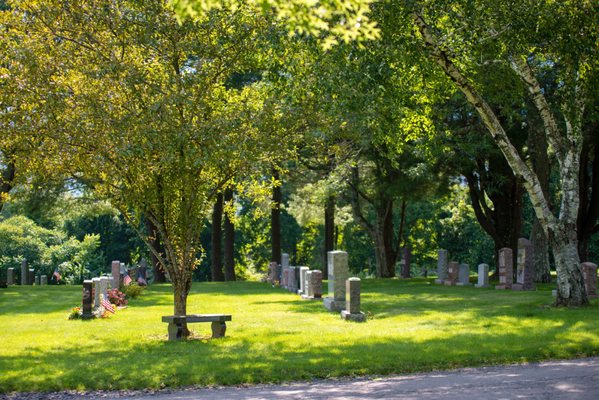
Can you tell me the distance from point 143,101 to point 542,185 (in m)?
17.8

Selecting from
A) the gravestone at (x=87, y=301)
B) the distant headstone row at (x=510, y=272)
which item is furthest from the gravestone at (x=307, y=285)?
the gravestone at (x=87, y=301)

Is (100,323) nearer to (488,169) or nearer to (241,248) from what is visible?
(488,169)

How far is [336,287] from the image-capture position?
22.2m

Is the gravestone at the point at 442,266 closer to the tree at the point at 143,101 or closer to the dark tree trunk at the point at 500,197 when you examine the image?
the dark tree trunk at the point at 500,197

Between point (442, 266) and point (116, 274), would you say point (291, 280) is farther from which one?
point (442, 266)

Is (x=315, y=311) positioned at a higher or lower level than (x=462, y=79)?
lower

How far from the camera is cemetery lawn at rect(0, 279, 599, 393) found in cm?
1218

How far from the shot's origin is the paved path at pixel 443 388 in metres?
9.83

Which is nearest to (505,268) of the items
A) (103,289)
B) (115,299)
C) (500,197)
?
(500,197)

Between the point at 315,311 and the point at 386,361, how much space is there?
31.9 feet

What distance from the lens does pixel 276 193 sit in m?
42.8

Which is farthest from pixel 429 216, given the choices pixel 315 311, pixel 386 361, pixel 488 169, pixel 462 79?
pixel 386 361

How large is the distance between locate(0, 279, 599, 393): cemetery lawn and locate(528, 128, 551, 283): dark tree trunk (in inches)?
251

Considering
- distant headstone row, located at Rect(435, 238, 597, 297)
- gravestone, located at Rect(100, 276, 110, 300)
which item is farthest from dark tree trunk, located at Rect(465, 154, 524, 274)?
gravestone, located at Rect(100, 276, 110, 300)
